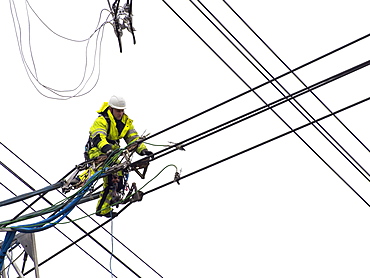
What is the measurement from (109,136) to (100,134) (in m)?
0.45

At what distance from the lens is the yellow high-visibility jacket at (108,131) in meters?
18.3

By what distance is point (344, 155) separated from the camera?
17.8 meters

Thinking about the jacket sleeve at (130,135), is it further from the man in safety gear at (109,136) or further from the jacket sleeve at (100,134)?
the jacket sleeve at (100,134)

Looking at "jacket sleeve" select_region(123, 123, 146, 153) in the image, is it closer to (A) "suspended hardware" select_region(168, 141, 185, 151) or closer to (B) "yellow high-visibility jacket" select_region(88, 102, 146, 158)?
(B) "yellow high-visibility jacket" select_region(88, 102, 146, 158)

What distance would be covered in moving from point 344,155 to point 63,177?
147 inches

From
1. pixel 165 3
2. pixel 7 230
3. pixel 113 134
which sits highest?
pixel 165 3

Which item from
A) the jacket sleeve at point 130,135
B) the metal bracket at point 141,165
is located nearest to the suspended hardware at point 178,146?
the metal bracket at point 141,165

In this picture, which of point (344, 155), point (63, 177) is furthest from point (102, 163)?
point (344, 155)

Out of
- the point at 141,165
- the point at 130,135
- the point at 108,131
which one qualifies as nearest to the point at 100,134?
the point at 108,131

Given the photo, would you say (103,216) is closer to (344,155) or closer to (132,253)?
(132,253)

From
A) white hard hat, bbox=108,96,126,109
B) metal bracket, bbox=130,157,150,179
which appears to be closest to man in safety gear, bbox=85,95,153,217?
white hard hat, bbox=108,96,126,109

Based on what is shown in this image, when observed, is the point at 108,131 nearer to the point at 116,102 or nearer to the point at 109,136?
the point at 109,136

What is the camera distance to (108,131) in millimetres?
18797

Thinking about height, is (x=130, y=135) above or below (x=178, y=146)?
above
